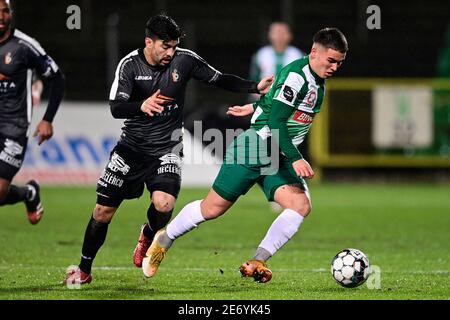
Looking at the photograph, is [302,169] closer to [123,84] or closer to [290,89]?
[290,89]

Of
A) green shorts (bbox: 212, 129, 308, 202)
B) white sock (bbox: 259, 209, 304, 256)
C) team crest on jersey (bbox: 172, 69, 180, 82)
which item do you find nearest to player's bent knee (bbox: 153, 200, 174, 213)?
green shorts (bbox: 212, 129, 308, 202)

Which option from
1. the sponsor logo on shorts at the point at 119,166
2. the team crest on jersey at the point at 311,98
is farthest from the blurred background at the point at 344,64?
the team crest on jersey at the point at 311,98

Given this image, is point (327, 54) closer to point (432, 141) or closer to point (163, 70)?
point (163, 70)

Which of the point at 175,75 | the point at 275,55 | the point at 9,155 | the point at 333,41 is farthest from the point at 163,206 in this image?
the point at 275,55

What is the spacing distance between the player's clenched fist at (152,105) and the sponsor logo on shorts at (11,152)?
219 cm

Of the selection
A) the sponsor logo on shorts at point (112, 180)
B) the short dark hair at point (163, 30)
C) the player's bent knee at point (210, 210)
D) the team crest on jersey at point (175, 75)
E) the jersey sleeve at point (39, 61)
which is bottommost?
the player's bent knee at point (210, 210)

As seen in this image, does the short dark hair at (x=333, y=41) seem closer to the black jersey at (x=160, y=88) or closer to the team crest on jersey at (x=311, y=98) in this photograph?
the team crest on jersey at (x=311, y=98)

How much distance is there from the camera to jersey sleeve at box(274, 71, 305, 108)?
23.0ft

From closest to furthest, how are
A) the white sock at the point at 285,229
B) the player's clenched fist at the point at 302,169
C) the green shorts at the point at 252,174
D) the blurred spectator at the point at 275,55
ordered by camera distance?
the player's clenched fist at the point at 302,169 < the white sock at the point at 285,229 < the green shorts at the point at 252,174 < the blurred spectator at the point at 275,55

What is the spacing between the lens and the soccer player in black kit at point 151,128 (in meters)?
7.20

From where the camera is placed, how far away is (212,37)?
19203 mm

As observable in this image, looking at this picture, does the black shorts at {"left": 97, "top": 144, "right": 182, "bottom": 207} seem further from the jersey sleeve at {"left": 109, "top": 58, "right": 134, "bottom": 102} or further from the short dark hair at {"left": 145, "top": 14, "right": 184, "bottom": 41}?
the short dark hair at {"left": 145, "top": 14, "right": 184, "bottom": 41}
